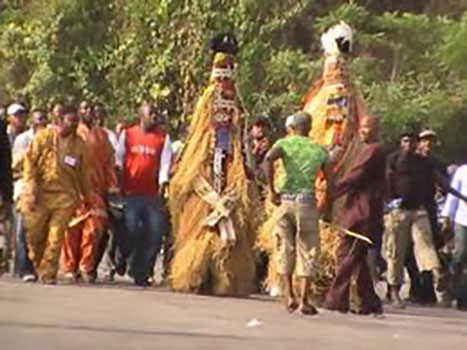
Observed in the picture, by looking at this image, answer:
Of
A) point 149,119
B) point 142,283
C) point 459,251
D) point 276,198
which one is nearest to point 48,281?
point 142,283

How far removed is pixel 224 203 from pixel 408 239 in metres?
2.14

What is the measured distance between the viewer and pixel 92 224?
49.1ft

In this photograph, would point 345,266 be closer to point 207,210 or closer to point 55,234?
point 207,210

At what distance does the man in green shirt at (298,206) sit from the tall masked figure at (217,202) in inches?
35.5

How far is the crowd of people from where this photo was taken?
42.8 feet

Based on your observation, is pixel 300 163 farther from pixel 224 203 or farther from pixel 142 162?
pixel 142 162

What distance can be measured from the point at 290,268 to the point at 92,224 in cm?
283

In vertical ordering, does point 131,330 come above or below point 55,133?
below

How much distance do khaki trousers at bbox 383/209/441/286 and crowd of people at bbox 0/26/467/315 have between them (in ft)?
0.04

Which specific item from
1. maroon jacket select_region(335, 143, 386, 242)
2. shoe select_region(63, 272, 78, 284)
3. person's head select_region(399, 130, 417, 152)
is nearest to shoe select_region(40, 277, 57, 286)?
shoe select_region(63, 272, 78, 284)

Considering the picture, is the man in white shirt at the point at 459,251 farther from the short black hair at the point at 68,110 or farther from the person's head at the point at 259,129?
the short black hair at the point at 68,110

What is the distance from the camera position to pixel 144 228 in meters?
15.1

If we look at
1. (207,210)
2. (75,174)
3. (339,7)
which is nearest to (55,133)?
(75,174)

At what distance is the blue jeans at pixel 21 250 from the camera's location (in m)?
14.7
